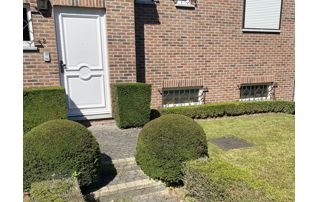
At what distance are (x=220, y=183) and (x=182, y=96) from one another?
5.07 metres

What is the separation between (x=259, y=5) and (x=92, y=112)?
6.52 m

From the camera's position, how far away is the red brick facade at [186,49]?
555cm

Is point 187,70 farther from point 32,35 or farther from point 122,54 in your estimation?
point 32,35

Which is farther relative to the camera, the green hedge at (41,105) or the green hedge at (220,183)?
the green hedge at (41,105)

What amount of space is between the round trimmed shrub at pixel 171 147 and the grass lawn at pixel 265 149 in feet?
3.12

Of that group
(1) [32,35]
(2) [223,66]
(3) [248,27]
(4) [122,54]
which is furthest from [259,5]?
(1) [32,35]

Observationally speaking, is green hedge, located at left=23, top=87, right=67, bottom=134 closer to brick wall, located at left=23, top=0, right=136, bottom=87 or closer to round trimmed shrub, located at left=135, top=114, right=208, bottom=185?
brick wall, located at left=23, top=0, right=136, bottom=87

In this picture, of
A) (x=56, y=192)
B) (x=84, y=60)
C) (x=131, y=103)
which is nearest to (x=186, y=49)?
(x=131, y=103)

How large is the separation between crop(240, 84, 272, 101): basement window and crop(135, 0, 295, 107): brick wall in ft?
0.96

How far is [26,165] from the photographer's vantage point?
9.12ft

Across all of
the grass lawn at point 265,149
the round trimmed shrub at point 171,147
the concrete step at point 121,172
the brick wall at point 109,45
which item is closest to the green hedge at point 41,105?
the brick wall at point 109,45

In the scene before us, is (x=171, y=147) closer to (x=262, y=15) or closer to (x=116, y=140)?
(x=116, y=140)

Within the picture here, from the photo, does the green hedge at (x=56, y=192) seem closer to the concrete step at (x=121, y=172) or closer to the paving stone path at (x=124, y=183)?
the paving stone path at (x=124, y=183)

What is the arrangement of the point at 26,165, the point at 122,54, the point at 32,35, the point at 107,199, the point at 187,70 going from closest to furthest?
the point at 26,165 → the point at 107,199 → the point at 32,35 → the point at 122,54 → the point at 187,70
